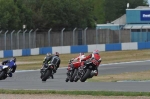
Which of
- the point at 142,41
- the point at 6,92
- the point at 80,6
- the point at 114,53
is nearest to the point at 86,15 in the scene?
the point at 80,6

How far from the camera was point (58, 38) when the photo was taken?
163ft

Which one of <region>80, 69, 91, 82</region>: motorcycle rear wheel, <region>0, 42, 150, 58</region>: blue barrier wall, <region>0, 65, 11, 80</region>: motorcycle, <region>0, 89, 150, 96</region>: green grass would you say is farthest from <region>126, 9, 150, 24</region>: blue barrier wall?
<region>0, 89, 150, 96</region>: green grass

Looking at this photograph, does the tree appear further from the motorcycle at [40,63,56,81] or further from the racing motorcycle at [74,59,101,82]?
the racing motorcycle at [74,59,101,82]

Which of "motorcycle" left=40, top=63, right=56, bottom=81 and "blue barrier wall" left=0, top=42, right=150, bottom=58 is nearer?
"motorcycle" left=40, top=63, right=56, bottom=81

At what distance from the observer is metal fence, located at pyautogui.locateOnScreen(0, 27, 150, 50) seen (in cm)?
4619

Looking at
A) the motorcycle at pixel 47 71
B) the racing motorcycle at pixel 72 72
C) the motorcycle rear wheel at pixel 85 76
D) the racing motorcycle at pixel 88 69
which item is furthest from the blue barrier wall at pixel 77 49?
the motorcycle rear wheel at pixel 85 76

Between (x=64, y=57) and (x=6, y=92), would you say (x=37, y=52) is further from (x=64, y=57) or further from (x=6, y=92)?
(x=6, y=92)

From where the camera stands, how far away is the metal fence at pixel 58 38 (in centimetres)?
4619

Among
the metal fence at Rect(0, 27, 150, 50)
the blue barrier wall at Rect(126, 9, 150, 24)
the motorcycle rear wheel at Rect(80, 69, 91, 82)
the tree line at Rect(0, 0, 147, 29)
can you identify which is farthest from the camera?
the blue barrier wall at Rect(126, 9, 150, 24)

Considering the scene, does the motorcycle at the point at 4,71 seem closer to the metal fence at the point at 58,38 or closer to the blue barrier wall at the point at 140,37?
the metal fence at the point at 58,38

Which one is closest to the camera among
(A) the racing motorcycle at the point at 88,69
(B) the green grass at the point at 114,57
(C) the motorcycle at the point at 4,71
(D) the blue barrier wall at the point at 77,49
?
(A) the racing motorcycle at the point at 88,69

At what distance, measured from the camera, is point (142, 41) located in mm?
54500

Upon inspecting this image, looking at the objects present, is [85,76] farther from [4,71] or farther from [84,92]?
[84,92]

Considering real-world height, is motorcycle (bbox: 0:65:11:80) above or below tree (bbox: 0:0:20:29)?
below
